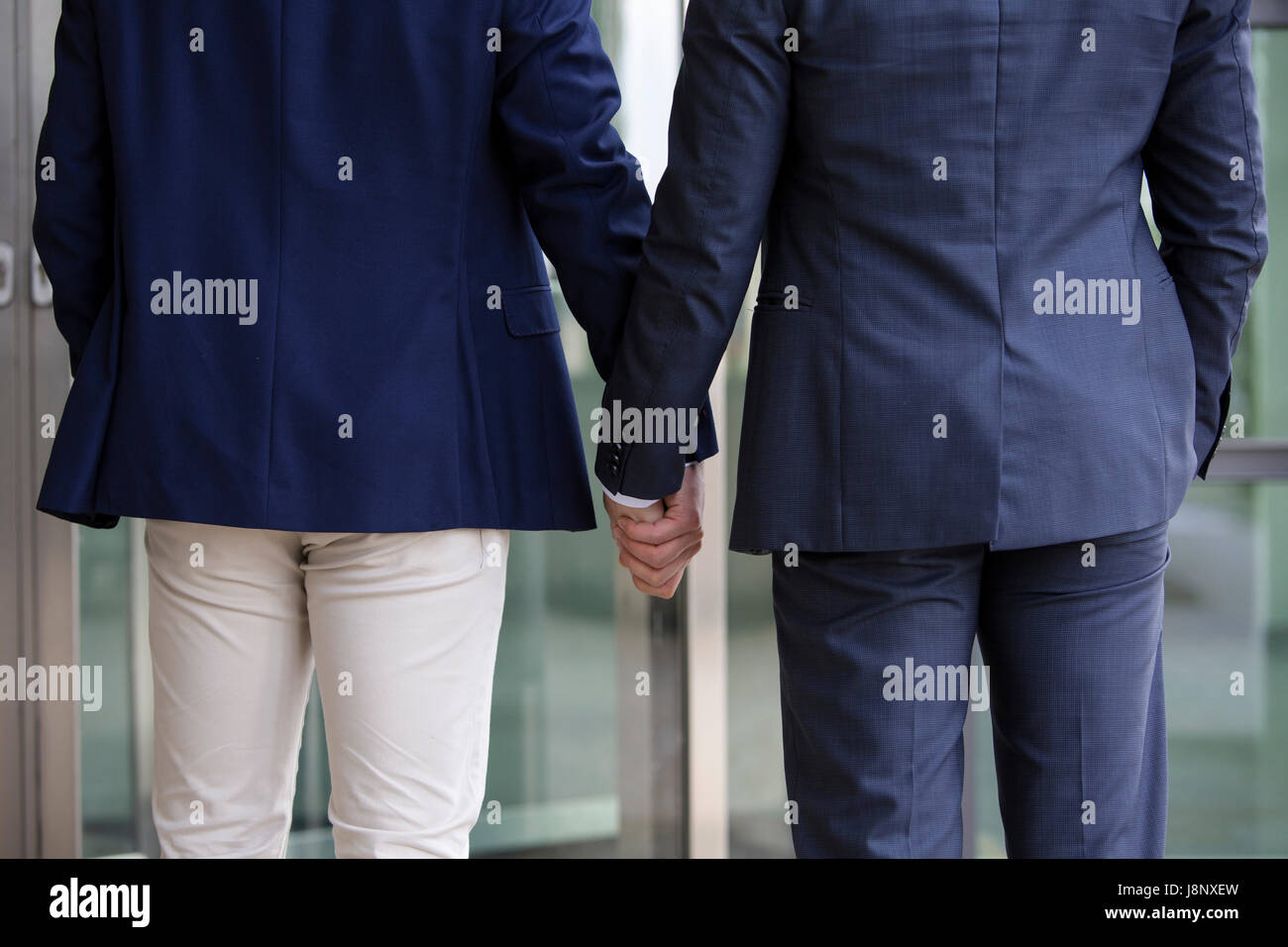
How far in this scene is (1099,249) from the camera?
1.34 m

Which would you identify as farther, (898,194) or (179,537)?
(179,537)

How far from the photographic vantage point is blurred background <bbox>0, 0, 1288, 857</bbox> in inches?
89.4

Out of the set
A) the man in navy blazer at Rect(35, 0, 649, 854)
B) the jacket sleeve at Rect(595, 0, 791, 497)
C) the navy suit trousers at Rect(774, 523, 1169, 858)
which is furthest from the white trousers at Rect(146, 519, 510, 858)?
the navy suit trousers at Rect(774, 523, 1169, 858)

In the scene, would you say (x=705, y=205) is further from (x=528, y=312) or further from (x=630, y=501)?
(x=630, y=501)

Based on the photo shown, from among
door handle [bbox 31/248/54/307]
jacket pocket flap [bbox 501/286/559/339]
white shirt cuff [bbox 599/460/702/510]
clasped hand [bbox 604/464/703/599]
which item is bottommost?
clasped hand [bbox 604/464/703/599]

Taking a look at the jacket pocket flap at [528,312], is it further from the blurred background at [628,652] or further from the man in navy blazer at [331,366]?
the blurred background at [628,652]

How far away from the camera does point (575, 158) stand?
146 cm

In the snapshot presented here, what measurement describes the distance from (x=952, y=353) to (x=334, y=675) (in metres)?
0.78

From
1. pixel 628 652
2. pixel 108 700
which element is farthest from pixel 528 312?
pixel 108 700

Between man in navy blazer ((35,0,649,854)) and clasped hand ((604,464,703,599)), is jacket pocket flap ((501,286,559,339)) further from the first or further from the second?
clasped hand ((604,464,703,599))
